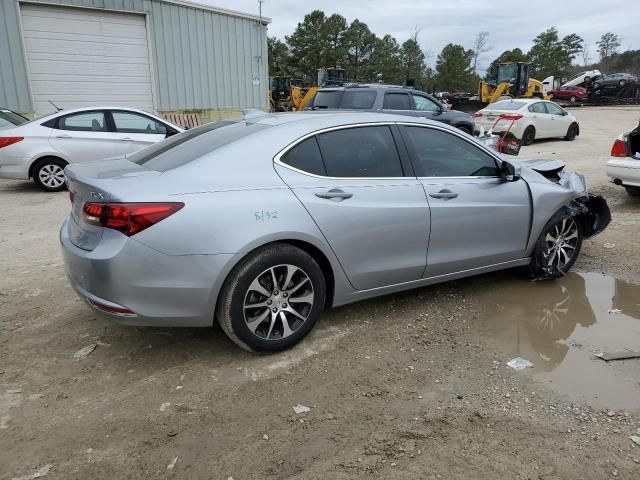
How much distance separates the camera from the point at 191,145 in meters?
3.77

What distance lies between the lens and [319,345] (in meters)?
3.73

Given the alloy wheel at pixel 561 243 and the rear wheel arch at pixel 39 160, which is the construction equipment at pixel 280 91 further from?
the alloy wheel at pixel 561 243

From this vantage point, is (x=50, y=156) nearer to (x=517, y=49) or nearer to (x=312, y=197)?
(x=312, y=197)

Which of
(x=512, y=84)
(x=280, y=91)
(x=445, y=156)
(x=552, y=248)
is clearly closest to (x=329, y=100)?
(x=552, y=248)

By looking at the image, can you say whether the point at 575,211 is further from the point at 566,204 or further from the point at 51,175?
the point at 51,175

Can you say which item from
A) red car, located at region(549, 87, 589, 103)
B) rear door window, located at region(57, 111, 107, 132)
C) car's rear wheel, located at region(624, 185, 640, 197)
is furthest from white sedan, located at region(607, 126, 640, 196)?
red car, located at region(549, 87, 589, 103)

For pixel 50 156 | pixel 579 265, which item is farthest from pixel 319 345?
pixel 50 156

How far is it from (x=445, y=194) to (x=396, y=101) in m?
9.02

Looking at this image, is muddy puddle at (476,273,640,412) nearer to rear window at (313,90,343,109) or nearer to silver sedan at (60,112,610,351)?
silver sedan at (60,112,610,351)

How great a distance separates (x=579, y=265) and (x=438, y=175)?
235cm

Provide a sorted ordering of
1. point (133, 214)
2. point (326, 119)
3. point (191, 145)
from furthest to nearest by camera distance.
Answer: point (326, 119) < point (191, 145) < point (133, 214)

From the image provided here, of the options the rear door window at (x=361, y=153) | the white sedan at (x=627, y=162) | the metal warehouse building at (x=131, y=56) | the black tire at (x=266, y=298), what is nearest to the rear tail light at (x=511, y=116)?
the metal warehouse building at (x=131, y=56)

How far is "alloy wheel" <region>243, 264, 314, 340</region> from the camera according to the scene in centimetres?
338

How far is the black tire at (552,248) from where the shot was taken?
4.81 metres
